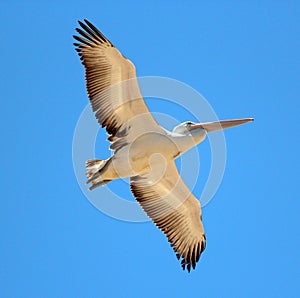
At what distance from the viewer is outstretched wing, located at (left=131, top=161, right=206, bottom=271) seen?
15.9 meters

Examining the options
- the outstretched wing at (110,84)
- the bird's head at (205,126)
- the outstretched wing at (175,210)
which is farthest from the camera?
the outstretched wing at (175,210)

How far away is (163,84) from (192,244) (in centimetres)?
298

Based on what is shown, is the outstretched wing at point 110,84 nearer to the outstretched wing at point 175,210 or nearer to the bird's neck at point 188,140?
the bird's neck at point 188,140

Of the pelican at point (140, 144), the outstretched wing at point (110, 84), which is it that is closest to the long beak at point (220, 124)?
the pelican at point (140, 144)

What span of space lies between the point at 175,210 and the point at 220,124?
184 cm

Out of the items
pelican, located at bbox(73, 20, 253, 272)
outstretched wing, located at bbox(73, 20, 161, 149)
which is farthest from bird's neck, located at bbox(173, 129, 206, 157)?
outstretched wing, located at bbox(73, 20, 161, 149)

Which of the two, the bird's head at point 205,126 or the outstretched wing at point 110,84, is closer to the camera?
the outstretched wing at point 110,84

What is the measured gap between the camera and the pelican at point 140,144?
48.5 feet

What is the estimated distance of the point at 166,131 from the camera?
15102mm

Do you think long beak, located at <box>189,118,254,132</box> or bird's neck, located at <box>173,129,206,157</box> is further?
long beak, located at <box>189,118,254,132</box>

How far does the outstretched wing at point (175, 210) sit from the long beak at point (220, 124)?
0.98 m

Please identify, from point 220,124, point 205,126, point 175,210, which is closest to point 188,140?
point 205,126

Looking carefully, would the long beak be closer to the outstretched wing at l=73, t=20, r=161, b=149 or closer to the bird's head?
the bird's head

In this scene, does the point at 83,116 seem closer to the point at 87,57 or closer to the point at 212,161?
the point at 87,57
